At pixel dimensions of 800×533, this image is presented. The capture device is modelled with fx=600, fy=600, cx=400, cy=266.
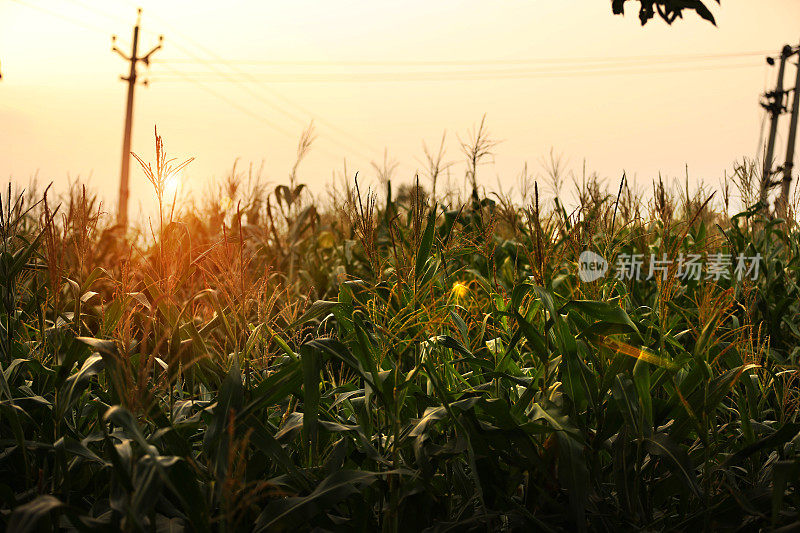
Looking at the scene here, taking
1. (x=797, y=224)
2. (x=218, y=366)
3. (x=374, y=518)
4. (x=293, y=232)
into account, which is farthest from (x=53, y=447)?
(x=797, y=224)

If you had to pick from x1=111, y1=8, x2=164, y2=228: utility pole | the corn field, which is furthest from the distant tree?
x1=111, y1=8, x2=164, y2=228: utility pole

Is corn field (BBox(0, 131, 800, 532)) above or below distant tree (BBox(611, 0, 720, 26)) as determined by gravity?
below

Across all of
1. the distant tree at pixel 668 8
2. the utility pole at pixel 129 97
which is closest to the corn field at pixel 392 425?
the distant tree at pixel 668 8

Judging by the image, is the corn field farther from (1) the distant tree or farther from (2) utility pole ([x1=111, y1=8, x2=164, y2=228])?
(2) utility pole ([x1=111, y1=8, x2=164, y2=228])

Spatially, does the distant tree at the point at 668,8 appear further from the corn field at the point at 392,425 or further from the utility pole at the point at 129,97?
the utility pole at the point at 129,97

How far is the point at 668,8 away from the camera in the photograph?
2.16 meters

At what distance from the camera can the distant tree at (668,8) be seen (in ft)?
6.72

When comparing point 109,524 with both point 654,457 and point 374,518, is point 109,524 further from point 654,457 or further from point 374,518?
point 654,457

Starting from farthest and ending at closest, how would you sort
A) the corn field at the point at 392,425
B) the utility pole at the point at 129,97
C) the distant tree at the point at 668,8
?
the utility pole at the point at 129,97 < the distant tree at the point at 668,8 < the corn field at the point at 392,425

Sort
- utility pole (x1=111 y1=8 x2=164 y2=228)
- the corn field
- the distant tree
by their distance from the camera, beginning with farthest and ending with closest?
utility pole (x1=111 y1=8 x2=164 y2=228), the distant tree, the corn field

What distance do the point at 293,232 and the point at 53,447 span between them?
3.09m

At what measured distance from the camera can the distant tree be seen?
6.72ft

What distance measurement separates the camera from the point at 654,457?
64.7 inches

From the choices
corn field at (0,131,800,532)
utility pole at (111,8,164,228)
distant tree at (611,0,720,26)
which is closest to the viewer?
corn field at (0,131,800,532)
